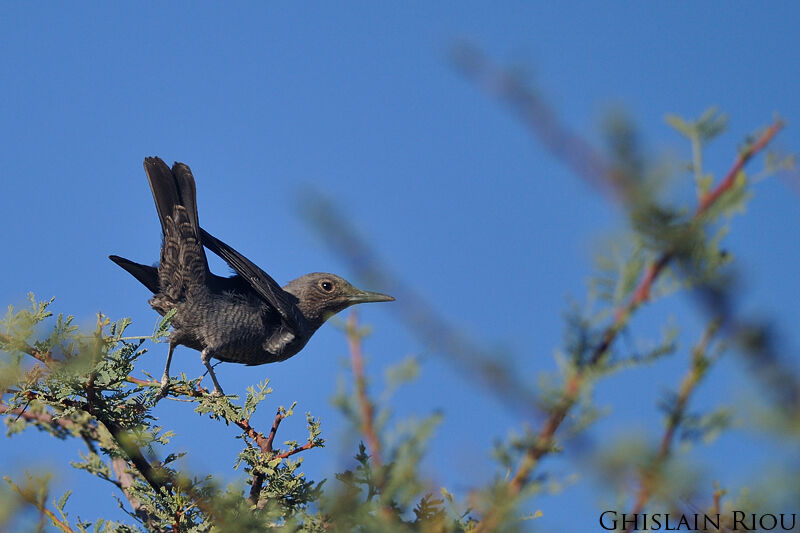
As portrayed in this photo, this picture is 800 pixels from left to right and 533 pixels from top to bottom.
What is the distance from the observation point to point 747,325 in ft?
4.77

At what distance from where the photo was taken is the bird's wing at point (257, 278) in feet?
23.5

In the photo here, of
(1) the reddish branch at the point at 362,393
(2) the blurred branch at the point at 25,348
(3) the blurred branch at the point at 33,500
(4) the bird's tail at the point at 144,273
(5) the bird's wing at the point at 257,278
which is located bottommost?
(3) the blurred branch at the point at 33,500

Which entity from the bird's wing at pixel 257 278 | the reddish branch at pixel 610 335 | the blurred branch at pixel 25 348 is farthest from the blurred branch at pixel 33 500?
the bird's wing at pixel 257 278

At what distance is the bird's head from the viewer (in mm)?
8516

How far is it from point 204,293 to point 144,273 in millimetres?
575

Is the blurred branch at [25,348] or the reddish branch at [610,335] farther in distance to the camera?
the blurred branch at [25,348]

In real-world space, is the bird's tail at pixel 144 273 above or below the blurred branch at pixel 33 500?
above

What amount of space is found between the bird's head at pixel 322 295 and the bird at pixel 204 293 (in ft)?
1.83

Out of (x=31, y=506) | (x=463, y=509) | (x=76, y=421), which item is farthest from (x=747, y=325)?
(x=76, y=421)

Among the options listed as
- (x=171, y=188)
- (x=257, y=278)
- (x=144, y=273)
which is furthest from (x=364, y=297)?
(x=171, y=188)

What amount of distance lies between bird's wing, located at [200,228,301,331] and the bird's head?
0.59 meters

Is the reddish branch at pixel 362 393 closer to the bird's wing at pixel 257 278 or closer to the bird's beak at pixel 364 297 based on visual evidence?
the bird's wing at pixel 257 278

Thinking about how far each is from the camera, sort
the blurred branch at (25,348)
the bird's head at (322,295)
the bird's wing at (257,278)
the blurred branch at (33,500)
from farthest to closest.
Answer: the bird's head at (322,295), the bird's wing at (257,278), the blurred branch at (25,348), the blurred branch at (33,500)

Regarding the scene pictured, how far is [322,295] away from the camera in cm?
866
